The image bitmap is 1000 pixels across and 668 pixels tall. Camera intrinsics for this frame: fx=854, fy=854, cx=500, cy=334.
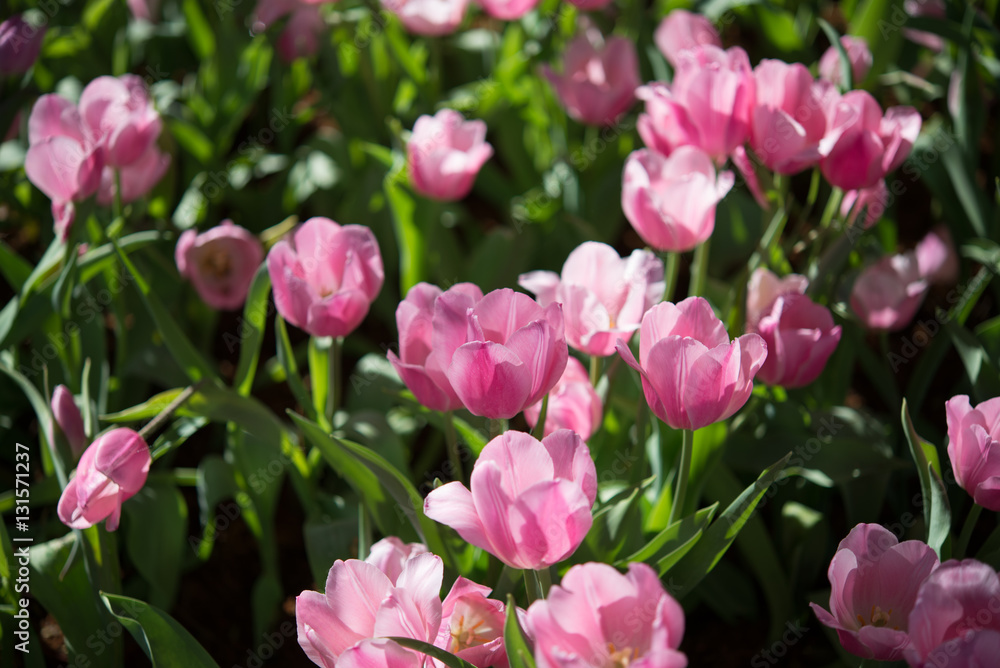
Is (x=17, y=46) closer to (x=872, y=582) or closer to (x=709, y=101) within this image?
(x=709, y=101)

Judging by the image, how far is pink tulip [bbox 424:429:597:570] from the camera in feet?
2.15

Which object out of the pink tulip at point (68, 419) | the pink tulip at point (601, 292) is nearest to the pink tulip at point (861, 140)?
the pink tulip at point (601, 292)

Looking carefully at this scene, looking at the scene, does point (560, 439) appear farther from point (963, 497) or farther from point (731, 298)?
point (963, 497)

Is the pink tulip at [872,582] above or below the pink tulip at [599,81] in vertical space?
below

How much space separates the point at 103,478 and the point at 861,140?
0.94 meters

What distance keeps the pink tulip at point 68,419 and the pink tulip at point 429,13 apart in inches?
42.3

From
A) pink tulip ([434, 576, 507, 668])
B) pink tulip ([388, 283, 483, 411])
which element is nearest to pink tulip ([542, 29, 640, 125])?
pink tulip ([388, 283, 483, 411])

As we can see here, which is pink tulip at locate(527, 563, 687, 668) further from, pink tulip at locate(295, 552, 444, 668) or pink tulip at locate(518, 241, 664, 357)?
pink tulip at locate(518, 241, 664, 357)

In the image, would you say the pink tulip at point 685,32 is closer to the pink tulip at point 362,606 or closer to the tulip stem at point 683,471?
the tulip stem at point 683,471

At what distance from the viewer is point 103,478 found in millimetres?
881

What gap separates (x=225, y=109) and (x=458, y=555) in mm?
1281

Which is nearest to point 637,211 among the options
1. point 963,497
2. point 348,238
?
point 348,238

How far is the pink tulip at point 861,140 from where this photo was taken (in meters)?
1.04

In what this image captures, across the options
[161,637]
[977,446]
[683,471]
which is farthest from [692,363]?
[161,637]
